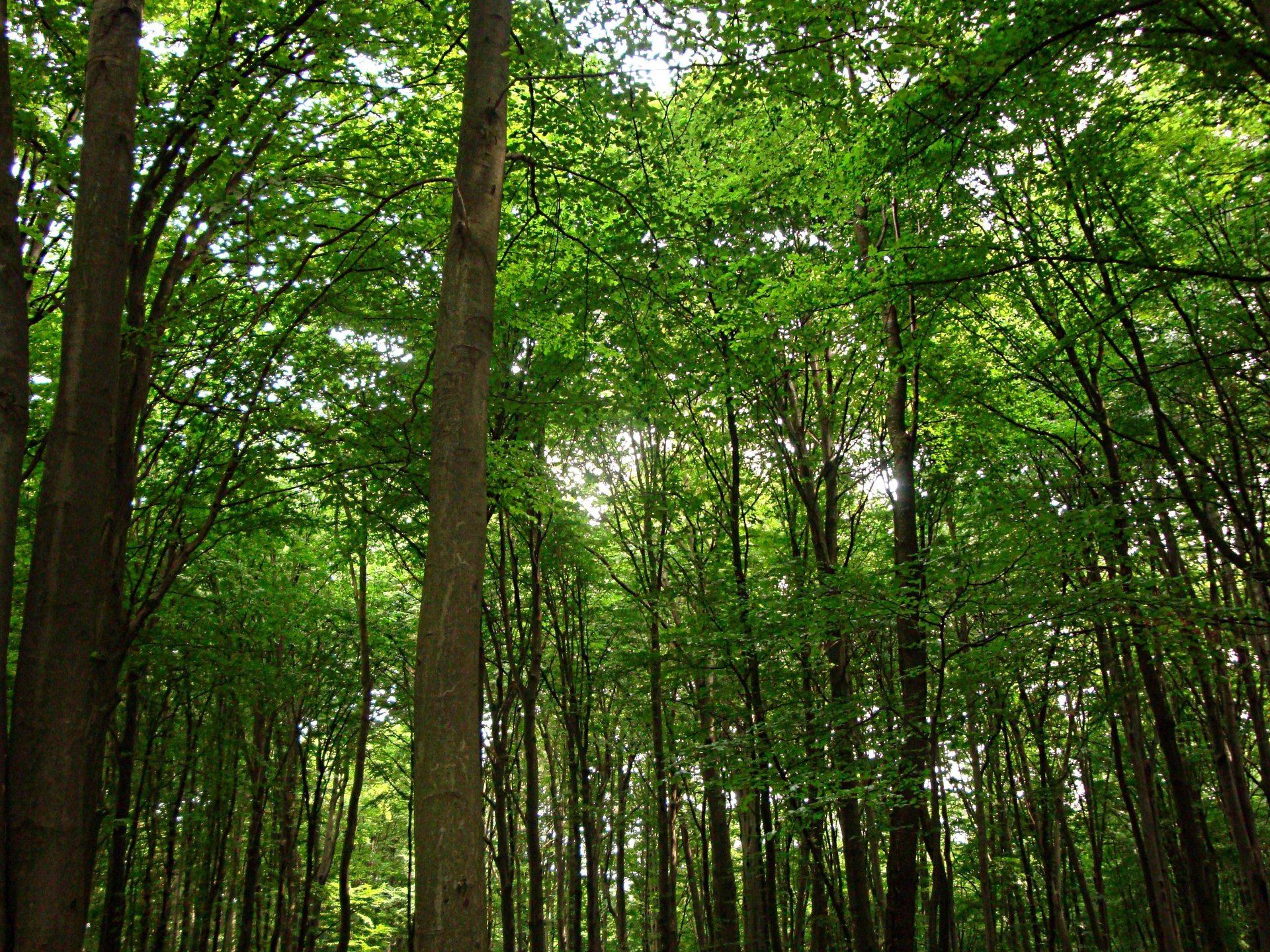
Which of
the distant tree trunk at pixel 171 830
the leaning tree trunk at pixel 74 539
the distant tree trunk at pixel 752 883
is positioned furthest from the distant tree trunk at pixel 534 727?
the distant tree trunk at pixel 171 830

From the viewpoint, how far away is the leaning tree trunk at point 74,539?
314cm

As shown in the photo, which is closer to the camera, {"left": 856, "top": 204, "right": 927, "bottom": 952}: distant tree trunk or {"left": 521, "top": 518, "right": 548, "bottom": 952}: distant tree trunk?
{"left": 856, "top": 204, "right": 927, "bottom": 952}: distant tree trunk

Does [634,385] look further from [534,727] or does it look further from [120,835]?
[120,835]

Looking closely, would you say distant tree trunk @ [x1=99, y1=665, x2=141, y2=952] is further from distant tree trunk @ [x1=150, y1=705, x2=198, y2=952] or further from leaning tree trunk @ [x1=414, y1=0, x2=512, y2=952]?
leaning tree trunk @ [x1=414, y1=0, x2=512, y2=952]

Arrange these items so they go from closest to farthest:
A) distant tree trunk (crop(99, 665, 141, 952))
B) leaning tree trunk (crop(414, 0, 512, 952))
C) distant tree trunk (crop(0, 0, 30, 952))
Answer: leaning tree trunk (crop(414, 0, 512, 952))
distant tree trunk (crop(0, 0, 30, 952))
distant tree trunk (crop(99, 665, 141, 952))

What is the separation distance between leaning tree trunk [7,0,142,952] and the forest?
17 millimetres

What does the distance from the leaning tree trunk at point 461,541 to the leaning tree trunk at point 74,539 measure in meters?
1.47

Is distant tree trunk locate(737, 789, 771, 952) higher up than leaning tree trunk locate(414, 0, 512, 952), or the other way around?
leaning tree trunk locate(414, 0, 512, 952)

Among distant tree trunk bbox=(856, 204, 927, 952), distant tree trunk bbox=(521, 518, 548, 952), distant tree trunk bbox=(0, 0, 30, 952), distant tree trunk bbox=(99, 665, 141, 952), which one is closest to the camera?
distant tree trunk bbox=(0, 0, 30, 952)

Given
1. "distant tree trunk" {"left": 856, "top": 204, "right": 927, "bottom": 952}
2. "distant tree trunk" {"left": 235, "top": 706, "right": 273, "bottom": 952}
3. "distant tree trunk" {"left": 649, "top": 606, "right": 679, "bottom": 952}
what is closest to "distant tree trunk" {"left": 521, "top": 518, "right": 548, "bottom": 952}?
"distant tree trunk" {"left": 649, "top": 606, "right": 679, "bottom": 952}

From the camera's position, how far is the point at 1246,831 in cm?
1078

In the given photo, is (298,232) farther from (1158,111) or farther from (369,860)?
(369,860)

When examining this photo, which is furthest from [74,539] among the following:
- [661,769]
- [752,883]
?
[752,883]

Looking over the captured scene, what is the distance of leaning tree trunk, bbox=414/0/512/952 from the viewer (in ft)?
9.74
